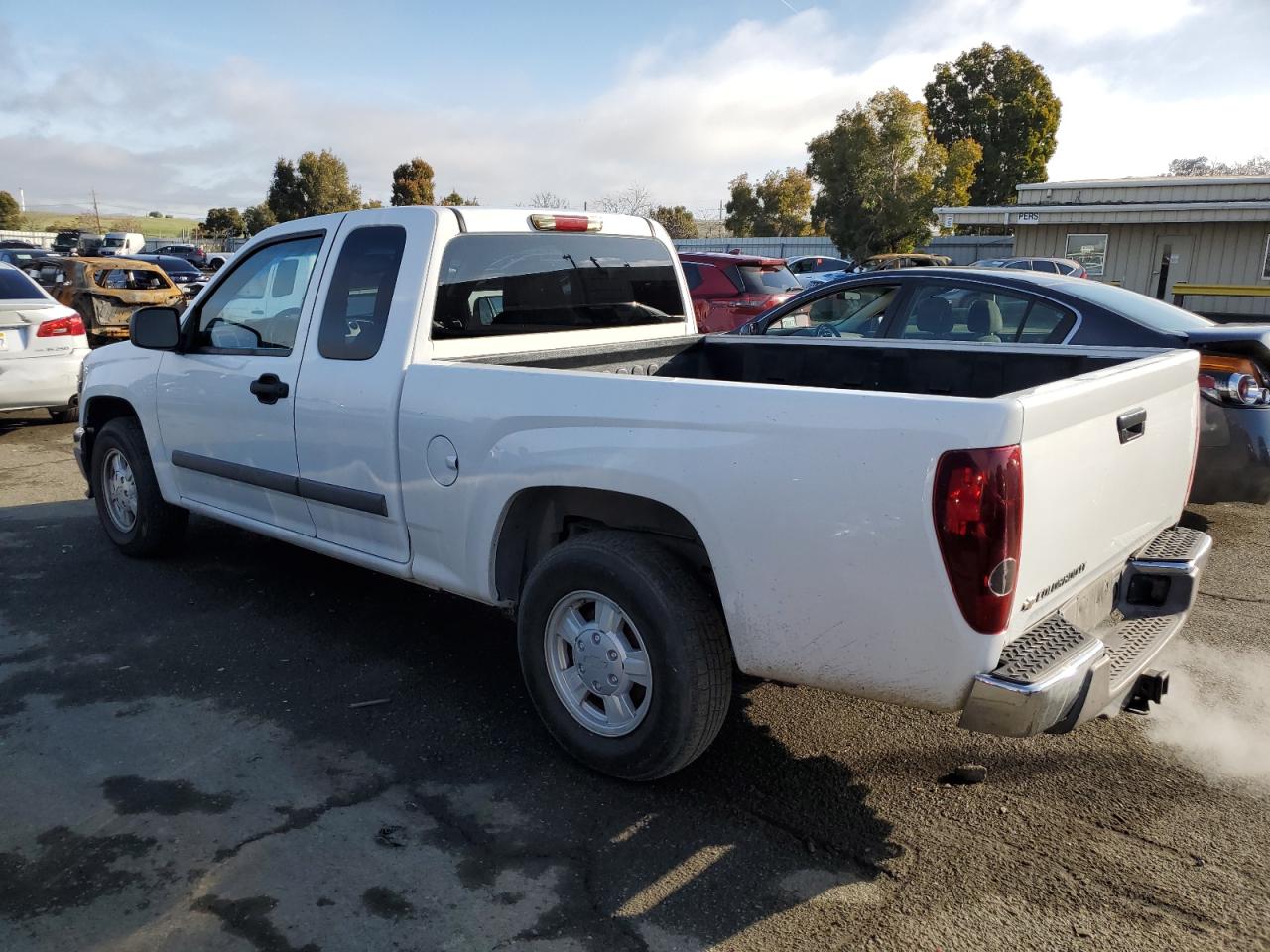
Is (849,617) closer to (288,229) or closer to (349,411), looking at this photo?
(349,411)

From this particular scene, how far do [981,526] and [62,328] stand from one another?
9538 millimetres

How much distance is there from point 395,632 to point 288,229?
6.54 ft

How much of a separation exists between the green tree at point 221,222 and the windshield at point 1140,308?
239ft

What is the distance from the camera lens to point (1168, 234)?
22719 mm

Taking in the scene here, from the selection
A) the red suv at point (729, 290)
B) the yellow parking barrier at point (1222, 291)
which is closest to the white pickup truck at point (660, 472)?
the red suv at point (729, 290)

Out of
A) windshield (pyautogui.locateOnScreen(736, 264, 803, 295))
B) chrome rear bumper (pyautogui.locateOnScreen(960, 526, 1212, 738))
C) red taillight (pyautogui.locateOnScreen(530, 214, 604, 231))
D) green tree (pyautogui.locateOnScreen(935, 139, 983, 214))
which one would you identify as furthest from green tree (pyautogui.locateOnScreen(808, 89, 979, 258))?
chrome rear bumper (pyautogui.locateOnScreen(960, 526, 1212, 738))

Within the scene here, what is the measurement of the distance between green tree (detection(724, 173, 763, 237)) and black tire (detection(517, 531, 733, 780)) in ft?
169

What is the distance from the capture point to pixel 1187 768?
3357 millimetres

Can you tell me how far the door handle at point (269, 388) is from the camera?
4.23 meters

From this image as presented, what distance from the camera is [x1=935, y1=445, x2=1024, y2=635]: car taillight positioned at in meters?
2.34

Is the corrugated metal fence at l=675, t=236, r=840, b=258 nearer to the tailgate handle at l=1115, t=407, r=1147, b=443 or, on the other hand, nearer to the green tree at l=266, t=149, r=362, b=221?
the green tree at l=266, t=149, r=362, b=221

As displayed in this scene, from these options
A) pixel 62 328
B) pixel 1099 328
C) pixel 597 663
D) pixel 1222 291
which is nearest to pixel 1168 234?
pixel 1222 291

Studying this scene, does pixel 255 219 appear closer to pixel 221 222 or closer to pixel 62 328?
pixel 221 222

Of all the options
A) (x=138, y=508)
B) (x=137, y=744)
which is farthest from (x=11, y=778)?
(x=138, y=508)
